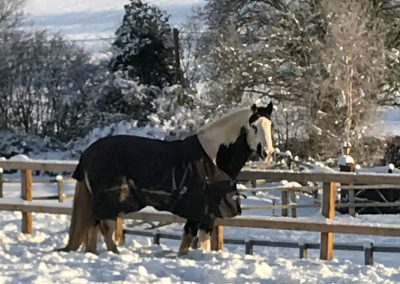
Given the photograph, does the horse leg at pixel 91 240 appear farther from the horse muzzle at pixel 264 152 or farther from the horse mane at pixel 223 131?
the horse muzzle at pixel 264 152

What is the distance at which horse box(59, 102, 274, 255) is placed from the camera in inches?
285

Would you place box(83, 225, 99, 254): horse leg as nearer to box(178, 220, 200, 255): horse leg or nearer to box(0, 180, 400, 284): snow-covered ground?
box(0, 180, 400, 284): snow-covered ground

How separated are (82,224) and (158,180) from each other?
33.9 inches

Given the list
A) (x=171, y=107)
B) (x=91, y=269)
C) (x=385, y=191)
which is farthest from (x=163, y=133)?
(x=91, y=269)

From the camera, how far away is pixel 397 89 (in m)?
26.2

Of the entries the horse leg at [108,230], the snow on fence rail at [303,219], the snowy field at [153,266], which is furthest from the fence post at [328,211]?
the horse leg at [108,230]

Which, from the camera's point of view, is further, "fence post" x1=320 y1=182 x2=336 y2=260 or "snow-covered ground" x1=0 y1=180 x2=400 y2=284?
"fence post" x1=320 y1=182 x2=336 y2=260

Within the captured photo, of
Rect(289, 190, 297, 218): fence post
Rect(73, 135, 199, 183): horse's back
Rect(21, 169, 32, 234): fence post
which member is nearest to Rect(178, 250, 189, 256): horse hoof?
Rect(73, 135, 199, 183): horse's back

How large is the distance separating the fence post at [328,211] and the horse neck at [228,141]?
2.82 ft

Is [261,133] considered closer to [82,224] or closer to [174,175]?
[174,175]

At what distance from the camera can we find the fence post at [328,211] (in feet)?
25.1

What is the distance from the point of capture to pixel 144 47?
28.8 metres

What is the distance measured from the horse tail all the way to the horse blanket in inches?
5.0

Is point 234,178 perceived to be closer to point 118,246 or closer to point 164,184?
point 164,184
